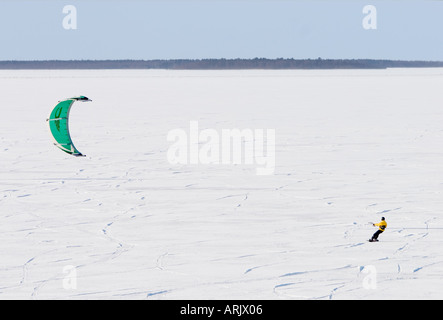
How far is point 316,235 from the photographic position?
20.0 feet

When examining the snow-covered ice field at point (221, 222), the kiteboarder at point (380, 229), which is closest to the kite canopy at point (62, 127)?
the snow-covered ice field at point (221, 222)

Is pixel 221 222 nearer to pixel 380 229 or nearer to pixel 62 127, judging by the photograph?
pixel 380 229

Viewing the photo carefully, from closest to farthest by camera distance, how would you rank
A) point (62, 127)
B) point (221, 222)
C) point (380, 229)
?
1. point (380, 229)
2. point (221, 222)
3. point (62, 127)

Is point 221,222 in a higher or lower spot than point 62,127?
lower

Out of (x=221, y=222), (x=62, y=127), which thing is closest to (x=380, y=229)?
(x=221, y=222)

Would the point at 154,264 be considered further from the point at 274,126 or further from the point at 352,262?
the point at 274,126

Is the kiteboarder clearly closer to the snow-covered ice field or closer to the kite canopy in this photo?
the snow-covered ice field

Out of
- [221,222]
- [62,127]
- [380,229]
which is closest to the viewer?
[380,229]

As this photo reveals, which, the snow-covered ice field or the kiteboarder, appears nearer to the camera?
the snow-covered ice field

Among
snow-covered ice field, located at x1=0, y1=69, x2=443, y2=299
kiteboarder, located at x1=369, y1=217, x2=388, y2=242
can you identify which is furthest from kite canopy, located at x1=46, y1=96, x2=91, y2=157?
kiteboarder, located at x1=369, y1=217, x2=388, y2=242

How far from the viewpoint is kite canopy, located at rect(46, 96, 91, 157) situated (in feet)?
34.6

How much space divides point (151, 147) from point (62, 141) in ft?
5.81

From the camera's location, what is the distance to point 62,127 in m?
11.1

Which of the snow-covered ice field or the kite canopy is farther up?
the kite canopy
